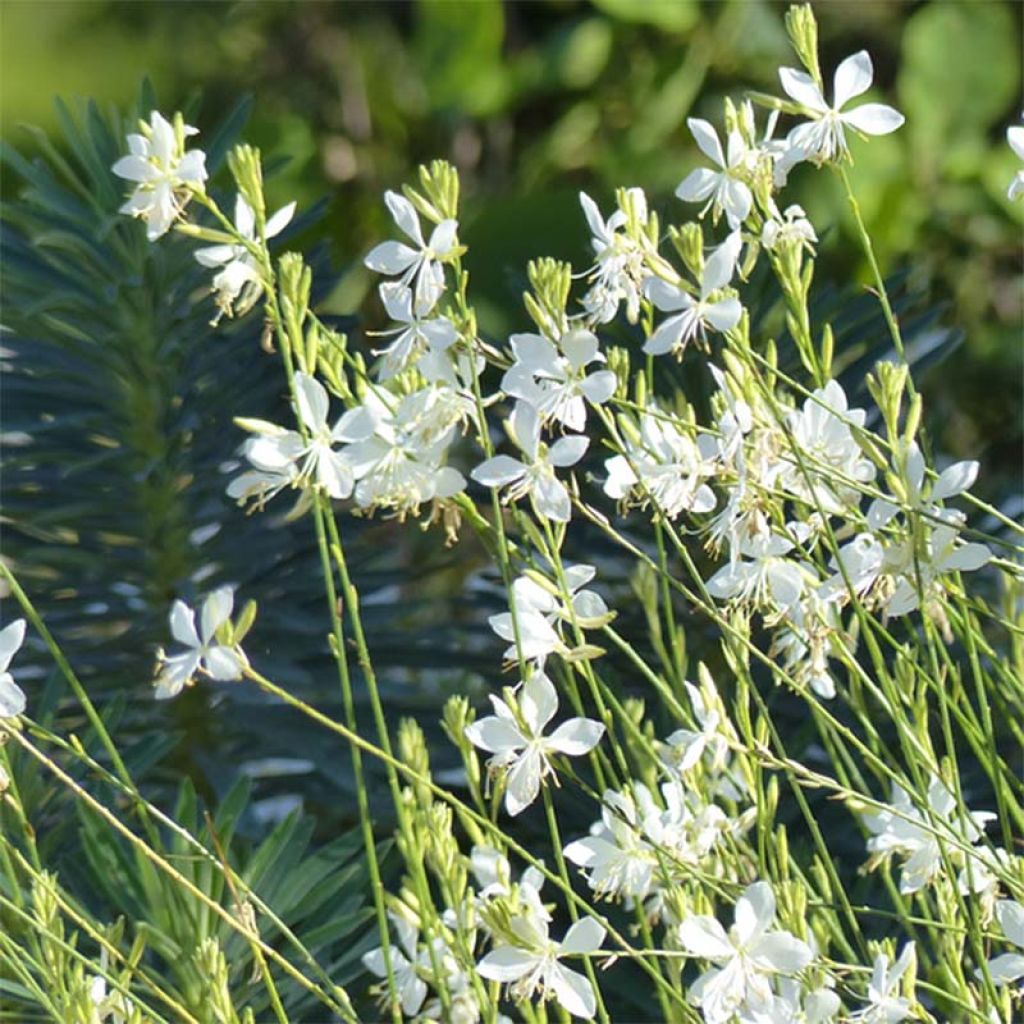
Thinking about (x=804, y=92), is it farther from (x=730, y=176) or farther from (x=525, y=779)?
(x=525, y=779)

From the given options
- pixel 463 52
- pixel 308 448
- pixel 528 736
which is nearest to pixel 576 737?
pixel 528 736

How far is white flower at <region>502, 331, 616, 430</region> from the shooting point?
0.50 m

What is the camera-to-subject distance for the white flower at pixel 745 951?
46 centimetres

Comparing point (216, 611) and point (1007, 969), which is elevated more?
point (216, 611)

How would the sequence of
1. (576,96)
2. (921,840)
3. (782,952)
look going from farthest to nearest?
(576,96), (921,840), (782,952)

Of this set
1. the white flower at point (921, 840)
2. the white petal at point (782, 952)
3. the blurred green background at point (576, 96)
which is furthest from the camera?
the blurred green background at point (576, 96)

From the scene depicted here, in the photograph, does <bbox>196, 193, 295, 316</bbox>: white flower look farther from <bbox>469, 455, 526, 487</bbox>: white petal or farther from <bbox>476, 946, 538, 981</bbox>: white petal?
<bbox>476, 946, 538, 981</bbox>: white petal

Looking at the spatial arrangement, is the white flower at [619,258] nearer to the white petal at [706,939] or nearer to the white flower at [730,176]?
the white flower at [730,176]

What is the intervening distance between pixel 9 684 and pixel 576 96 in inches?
63.1

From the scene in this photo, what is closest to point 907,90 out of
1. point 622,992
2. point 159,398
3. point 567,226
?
point 567,226

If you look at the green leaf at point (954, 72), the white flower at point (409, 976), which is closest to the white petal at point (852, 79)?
the white flower at point (409, 976)

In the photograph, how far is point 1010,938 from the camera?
1.72 ft

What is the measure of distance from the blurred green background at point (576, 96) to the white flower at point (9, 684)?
45.2 inches

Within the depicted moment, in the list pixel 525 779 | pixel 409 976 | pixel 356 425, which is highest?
pixel 356 425
